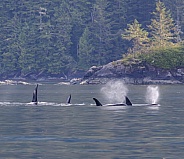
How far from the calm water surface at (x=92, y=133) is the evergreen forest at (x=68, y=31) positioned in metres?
101

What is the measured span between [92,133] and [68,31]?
12818cm

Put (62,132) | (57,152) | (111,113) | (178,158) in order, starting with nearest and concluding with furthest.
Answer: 1. (178,158)
2. (57,152)
3. (62,132)
4. (111,113)

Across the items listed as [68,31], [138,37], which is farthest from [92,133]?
[68,31]

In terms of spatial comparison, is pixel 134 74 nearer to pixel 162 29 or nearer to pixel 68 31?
pixel 162 29

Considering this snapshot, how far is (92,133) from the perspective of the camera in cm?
3678

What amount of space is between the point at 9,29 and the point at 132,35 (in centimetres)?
3672

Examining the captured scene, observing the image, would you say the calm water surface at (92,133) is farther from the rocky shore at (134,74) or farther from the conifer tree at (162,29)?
the conifer tree at (162,29)

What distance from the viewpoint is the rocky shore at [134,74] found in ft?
393

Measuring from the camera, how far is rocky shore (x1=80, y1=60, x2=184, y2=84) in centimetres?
11975

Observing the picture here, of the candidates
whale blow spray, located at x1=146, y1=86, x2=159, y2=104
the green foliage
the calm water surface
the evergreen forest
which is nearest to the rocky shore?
the green foliage

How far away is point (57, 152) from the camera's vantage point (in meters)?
30.3

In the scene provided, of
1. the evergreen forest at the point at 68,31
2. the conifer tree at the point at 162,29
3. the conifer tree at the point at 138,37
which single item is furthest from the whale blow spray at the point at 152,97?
the evergreen forest at the point at 68,31

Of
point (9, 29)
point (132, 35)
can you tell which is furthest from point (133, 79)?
point (9, 29)

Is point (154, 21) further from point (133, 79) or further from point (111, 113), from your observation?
point (111, 113)
